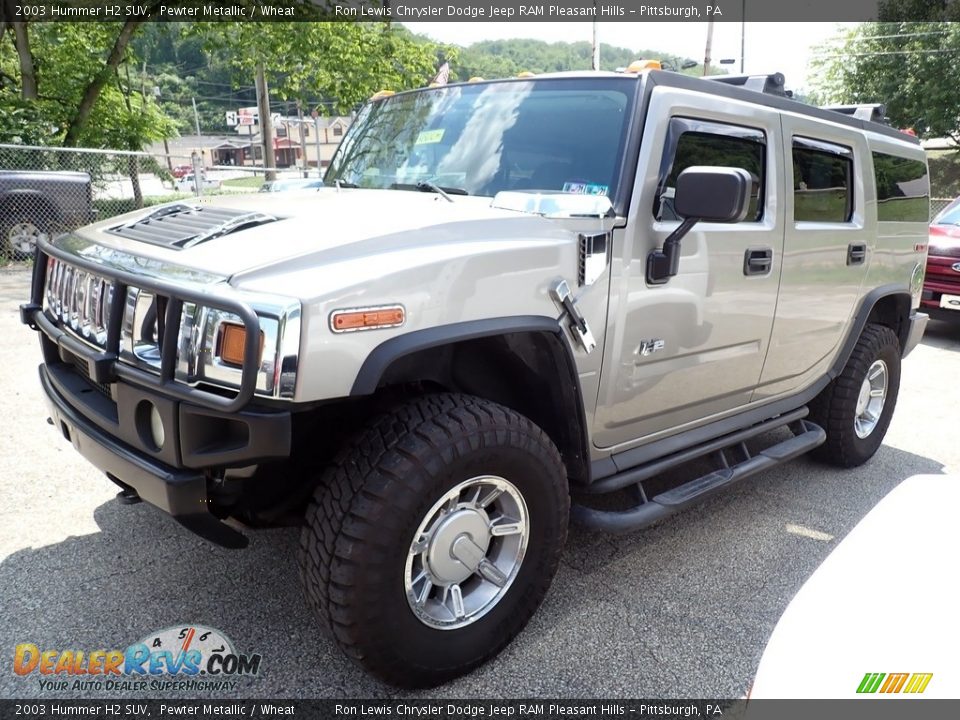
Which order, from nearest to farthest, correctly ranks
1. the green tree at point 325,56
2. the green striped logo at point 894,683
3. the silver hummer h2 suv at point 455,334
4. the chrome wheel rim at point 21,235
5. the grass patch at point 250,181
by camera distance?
the green striped logo at point 894,683
the silver hummer h2 suv at point 455,334
the chrome wheel rim at point 21,235
the grass patch at point 250,181
the green tree at point 325,56

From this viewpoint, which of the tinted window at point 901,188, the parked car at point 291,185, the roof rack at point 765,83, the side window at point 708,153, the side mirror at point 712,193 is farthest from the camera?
the tinted window at point 901,188

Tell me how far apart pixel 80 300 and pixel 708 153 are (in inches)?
95.6

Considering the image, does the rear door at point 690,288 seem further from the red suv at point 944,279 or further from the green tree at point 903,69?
the green tree at point 903,69

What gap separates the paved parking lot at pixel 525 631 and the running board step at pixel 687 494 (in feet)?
1.09

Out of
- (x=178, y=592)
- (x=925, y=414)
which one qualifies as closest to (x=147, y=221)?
(x=178, y=592)

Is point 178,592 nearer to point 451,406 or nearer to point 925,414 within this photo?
point 451,406

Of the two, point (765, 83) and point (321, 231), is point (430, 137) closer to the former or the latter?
point (321, 231)

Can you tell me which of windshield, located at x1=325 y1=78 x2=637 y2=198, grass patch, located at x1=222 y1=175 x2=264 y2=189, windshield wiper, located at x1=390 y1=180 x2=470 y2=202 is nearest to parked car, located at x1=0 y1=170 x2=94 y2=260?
grass patch, located at x1=222 y1=175 x2=264 y2=189

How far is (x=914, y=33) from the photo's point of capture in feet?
96.7

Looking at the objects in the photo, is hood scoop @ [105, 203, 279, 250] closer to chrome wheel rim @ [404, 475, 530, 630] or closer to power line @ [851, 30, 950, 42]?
chrome wheel rim @ [404, 475, 530, 630]

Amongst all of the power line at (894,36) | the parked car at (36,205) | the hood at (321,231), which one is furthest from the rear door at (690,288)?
the power line at (894,36)

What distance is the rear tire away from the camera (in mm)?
4262

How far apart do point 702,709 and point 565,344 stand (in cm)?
125

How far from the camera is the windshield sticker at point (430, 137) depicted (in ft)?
10.6
